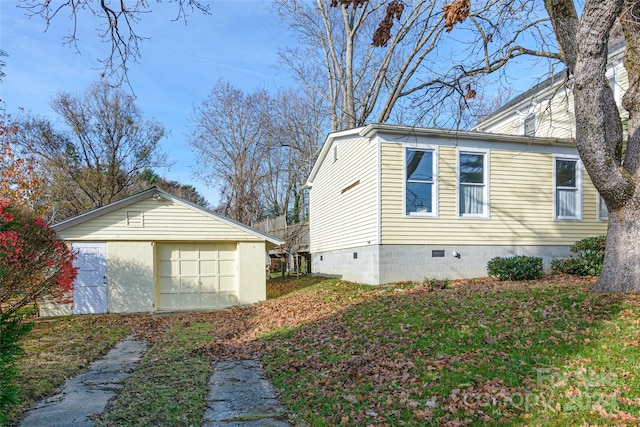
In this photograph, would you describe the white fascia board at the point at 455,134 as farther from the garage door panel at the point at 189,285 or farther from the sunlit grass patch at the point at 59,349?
the sunlit grass patch at the point at 59,349

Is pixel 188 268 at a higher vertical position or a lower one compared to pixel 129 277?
higher

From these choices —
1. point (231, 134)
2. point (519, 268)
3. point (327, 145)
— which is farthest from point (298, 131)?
point (519, 268)

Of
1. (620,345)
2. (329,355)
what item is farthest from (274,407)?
(620,345)

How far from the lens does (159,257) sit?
13.5 metres

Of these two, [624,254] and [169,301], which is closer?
[624,254]

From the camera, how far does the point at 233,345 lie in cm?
781

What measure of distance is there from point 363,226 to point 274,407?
8.47 metres

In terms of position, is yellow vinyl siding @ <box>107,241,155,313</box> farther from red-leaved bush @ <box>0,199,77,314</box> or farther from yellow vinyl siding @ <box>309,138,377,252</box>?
yellow vinyl siding @ <box>309,138,377,252</box>

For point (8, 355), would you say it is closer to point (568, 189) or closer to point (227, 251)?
point (227, 251)

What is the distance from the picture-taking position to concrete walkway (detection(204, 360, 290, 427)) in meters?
4.19

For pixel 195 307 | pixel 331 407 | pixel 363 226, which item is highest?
pixel 363 226

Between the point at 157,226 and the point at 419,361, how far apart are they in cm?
1031

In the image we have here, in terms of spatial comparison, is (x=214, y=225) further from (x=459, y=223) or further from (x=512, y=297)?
(x=512, y=297)

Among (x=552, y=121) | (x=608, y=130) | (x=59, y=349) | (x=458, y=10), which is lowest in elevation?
(x=59, y=349)
